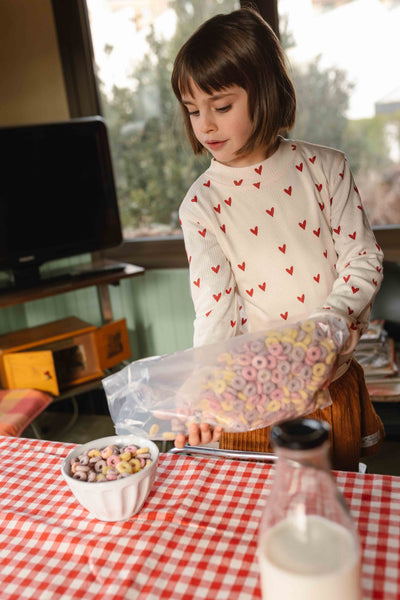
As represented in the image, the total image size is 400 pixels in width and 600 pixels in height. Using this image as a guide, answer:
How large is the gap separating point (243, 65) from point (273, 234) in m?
0.34

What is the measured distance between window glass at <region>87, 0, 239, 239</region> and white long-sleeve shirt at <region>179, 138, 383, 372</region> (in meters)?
1.44

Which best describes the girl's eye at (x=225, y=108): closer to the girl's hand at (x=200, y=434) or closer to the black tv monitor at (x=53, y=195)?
the girl's hand at (x=200, y=434)

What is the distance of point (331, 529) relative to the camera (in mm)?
607

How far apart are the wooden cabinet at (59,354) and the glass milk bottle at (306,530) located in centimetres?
188

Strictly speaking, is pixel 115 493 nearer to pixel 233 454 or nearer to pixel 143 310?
pixel 233 454

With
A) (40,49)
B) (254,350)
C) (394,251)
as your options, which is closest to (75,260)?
(40,49)

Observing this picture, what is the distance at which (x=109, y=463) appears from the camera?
3.15 feet

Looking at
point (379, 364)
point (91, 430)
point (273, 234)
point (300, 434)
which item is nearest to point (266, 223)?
point (273, 234)

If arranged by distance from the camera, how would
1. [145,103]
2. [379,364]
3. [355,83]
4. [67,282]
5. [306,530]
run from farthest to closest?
1. [145,103]
2. [67,282]
3. [355,83]
4. [379,364]
5. [306,530]

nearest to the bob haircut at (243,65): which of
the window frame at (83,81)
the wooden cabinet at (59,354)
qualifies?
the wooden cabinet at (59,354)

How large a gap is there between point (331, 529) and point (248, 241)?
0.74 m

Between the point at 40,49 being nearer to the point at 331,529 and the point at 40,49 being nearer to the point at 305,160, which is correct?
the point at 305,160

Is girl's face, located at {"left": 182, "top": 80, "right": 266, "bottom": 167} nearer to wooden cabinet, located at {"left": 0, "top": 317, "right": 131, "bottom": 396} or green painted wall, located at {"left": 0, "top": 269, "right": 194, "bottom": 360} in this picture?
wooden cabinet, located at {"left": 0, "top": 317, "right": 131, "bottom": 396}

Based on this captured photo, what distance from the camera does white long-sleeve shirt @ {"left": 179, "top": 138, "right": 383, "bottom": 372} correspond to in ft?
4.01
